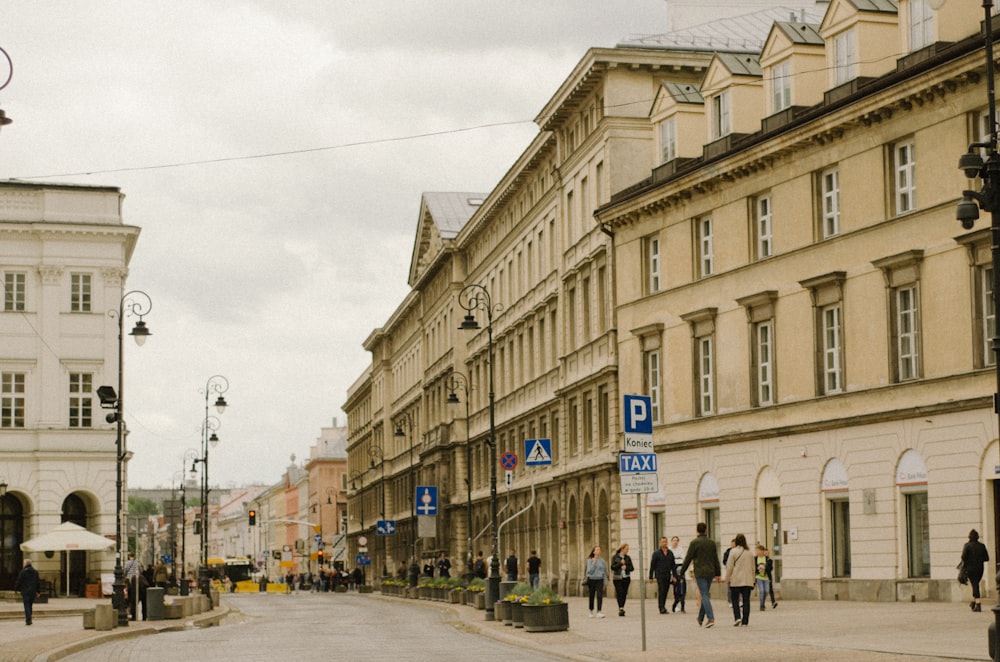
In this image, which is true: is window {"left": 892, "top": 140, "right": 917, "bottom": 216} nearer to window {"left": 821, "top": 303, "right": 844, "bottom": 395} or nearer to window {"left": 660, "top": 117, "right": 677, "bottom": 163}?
window {"left": 821, "top": 303, "right": 844, "bottom": 395}

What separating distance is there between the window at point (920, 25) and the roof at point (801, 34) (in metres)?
5.61

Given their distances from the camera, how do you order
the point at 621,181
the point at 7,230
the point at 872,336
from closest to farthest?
the point at 872,336 < the point at 621,181 < the point at 7,230

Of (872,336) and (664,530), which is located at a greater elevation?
(872,336)

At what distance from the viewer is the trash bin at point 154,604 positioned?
42.2 meters

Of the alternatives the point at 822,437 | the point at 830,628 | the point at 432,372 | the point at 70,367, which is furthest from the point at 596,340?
the point at 432,372

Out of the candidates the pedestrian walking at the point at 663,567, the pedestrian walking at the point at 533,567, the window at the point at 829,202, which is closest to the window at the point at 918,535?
the pedestrian walking at the point at 663,567

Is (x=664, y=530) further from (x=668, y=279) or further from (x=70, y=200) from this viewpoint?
(x=70, y=200)

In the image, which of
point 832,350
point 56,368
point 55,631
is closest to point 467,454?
point 56,368

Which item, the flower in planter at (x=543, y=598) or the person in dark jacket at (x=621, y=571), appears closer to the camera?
the flower in planter at (x=543, y=598)

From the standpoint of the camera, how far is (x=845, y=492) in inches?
1597

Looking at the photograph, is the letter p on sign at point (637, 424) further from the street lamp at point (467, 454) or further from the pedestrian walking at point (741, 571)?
the street lamp at point (467, 454)

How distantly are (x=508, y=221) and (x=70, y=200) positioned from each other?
64.5ft

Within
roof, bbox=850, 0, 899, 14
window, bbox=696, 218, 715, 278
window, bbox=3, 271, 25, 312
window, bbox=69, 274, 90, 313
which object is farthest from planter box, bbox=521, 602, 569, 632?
window, bbox=3, 271, 25, 312

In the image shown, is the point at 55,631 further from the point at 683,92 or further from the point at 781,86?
the point at 683,92
